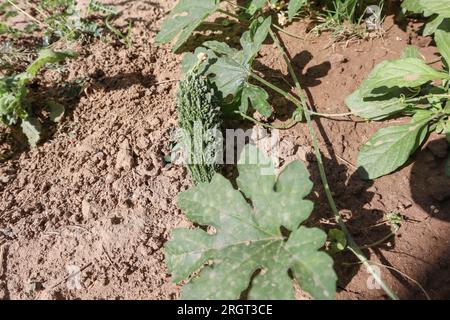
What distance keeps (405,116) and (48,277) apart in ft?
6.89

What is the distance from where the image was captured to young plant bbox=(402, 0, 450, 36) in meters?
2.24

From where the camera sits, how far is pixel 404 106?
7.91ft

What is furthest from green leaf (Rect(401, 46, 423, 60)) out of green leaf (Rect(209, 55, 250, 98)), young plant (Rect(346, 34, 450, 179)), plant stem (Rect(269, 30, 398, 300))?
green leaf (Rect(209, 55, 250, 98))

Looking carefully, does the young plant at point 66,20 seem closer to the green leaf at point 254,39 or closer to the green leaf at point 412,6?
the green leaf at point 254,39

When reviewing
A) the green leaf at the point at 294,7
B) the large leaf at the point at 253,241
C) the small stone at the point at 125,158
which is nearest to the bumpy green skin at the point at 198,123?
the large leaf at the point at 253,241

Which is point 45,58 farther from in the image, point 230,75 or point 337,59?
point 337,59

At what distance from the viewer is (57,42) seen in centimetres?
321

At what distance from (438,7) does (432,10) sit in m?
0.03

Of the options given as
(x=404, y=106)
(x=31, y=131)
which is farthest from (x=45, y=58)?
(x=404, y=106)

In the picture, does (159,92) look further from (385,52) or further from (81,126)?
(385,52)

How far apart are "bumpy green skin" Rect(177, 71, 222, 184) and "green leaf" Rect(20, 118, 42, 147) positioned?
0.92 metres

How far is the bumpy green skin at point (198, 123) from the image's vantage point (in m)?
2.33

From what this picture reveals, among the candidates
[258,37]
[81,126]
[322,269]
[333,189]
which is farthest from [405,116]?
[81,126]

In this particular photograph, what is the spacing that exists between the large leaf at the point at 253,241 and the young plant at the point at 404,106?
58 centimetres
